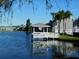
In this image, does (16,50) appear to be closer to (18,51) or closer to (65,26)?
(18,51)

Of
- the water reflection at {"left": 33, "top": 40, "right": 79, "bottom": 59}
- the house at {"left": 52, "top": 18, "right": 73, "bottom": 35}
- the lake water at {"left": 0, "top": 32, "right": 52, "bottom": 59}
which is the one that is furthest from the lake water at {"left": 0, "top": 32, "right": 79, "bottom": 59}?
the house at {"left": 52, "top": 18, "right": 73, "bottom": 35}

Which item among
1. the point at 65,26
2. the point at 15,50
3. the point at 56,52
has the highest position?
the point at 65,26

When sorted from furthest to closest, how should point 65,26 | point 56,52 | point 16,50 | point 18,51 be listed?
1. point 65,26
2. point 16,50
3. point 18,51
4. point 56,52

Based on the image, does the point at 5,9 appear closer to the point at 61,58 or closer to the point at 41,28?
the point at 61,58

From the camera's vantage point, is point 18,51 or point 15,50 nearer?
point 18,51

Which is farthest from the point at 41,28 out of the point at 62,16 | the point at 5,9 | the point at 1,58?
the point at 5,9

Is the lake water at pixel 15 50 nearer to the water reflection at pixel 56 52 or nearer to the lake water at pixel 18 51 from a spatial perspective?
the lake water at pixel 18 51

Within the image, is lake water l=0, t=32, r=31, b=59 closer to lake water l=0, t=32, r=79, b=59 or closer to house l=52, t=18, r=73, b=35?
lake water l=0, t=32, r=79, b=59

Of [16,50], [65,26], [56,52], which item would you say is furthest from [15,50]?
[65,26]

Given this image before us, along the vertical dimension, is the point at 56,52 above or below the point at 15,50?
above

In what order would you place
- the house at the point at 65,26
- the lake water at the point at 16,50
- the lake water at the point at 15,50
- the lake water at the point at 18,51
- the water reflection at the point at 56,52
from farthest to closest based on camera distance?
the house at the point at 65,26
the lake water at the point at 15,50
the lake water at the point at 16,50
the lake water at the point at 18,51
the water reflection at the point at 56,52

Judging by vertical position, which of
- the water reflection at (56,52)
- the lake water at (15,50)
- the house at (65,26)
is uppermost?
the house at (65,26)

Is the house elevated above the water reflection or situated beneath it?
elevated above

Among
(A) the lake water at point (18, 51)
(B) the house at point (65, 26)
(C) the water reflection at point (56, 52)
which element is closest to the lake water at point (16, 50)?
(A) the lake water at point (18, 51)
